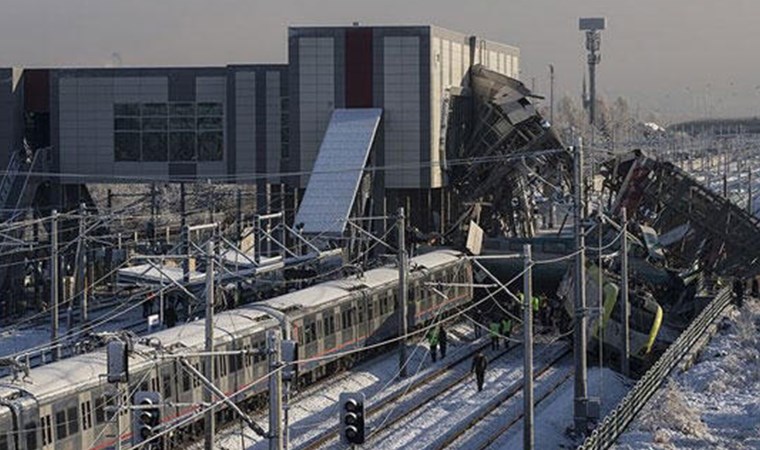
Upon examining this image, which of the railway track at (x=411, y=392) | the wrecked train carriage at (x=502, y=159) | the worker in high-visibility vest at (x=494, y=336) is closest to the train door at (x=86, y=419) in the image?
the railway track at (x=411, y=392)

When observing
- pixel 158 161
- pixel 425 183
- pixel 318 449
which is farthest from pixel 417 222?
pixel 318 449

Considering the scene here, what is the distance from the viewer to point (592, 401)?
31047 mm

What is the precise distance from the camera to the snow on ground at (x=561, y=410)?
102ft

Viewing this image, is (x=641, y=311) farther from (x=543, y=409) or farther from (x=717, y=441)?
(x=717, y=441)

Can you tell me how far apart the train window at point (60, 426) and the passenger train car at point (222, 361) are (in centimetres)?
2

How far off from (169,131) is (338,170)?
11712 millimetres

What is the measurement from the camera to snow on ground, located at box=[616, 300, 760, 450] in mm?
27812

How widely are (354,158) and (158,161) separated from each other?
40.4 feet

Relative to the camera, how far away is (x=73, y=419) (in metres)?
24.8

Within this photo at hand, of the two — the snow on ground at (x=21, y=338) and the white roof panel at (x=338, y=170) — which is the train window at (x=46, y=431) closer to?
the snow on ground at (x=21, y=338)

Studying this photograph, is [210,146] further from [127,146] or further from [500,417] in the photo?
[500,417]

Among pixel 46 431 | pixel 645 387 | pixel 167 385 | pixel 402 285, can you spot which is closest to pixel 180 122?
pixel 402 285

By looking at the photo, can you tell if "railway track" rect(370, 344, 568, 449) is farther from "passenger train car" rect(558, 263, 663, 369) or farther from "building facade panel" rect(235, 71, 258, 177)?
"building facade panel" rect(235, 71, 258, 177)

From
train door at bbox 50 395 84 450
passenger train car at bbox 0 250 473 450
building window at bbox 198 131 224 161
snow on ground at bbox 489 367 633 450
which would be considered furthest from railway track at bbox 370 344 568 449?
building window at bbox 198 131 224 161
